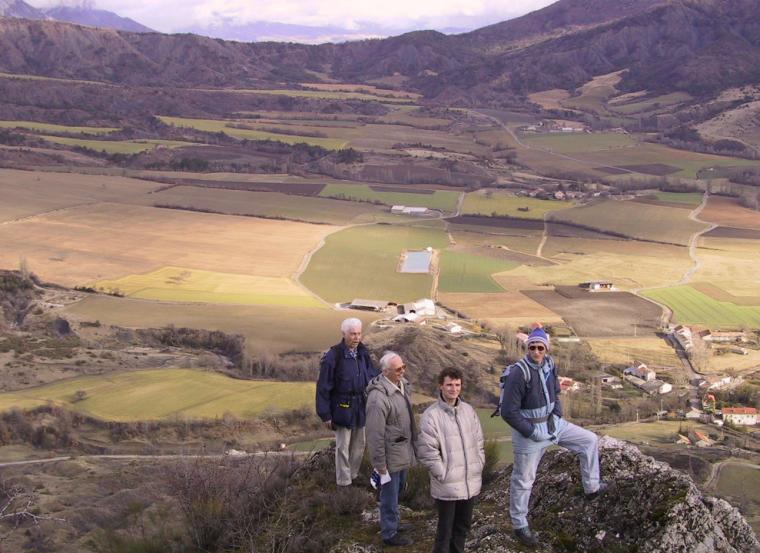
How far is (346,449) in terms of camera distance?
10.9 metres

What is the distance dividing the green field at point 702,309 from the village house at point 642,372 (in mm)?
9105

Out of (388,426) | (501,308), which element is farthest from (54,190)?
(388,426)

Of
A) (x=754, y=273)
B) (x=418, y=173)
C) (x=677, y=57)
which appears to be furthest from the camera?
(x=677, y=57)

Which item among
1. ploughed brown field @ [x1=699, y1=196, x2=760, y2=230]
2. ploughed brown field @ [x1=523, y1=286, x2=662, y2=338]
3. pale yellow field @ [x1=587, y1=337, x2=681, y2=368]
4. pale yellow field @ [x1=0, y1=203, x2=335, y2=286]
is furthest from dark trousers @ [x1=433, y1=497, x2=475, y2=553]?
ploughed brown field @ [x1=699, y1=196, x2=760, y2=230]

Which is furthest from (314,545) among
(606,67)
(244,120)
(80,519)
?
(606,67)

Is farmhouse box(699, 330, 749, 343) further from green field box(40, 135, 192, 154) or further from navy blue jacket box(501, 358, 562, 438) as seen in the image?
green field box(40, 135, 192, 154)

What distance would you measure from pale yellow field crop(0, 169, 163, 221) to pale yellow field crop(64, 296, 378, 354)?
25592 millimetres

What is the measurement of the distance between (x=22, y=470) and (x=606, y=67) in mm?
189767

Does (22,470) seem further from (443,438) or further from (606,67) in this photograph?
(606,67)

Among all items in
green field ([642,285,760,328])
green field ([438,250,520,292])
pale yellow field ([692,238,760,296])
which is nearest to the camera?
green field ([642,285,760,328])

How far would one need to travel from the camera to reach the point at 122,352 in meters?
39.6

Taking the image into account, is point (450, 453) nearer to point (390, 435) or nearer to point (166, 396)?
point (390, 435)

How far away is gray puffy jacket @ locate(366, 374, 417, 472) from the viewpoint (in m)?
9.27

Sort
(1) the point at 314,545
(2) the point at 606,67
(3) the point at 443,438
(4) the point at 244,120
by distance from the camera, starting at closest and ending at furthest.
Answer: (3) the point at 443,438, (1) the point at 314,545, (4) the point at 244,120, (2) the point at 606,67
